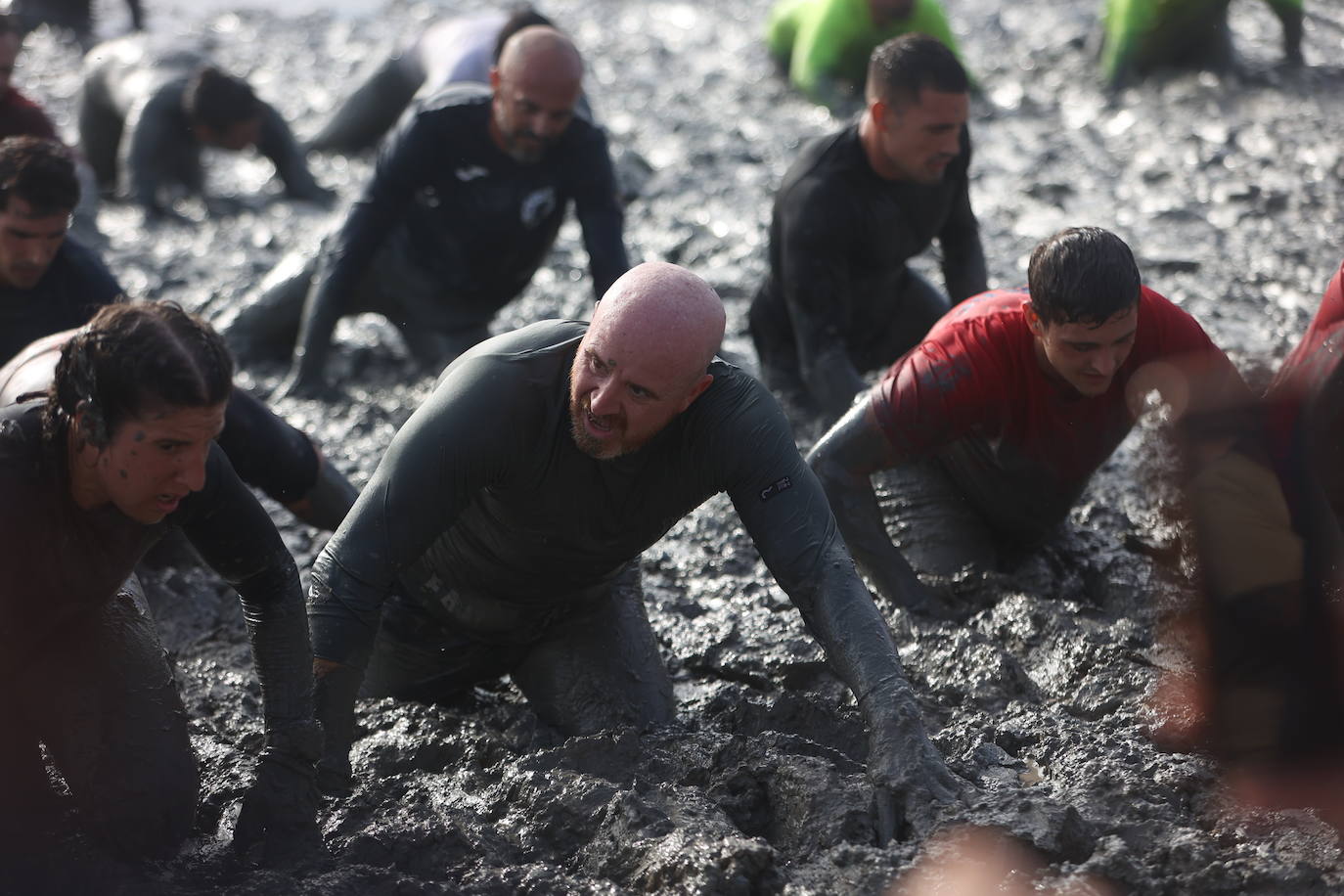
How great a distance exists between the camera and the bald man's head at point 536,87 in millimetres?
5082

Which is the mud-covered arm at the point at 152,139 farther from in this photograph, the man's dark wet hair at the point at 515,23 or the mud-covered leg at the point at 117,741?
the mud-covered leg at the point at 117,741

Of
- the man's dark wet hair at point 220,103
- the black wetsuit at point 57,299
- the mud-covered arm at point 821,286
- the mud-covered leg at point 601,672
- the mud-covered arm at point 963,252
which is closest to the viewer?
the mud-covered leg at point 601,672

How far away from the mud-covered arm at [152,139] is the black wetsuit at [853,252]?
13.6 ft

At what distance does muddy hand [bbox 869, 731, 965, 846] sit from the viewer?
9.07 ft

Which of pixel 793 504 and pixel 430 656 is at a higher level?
pixel 793 504

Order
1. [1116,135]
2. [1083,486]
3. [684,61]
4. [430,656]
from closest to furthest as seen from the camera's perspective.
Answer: [430,656]
[1083,486]
[1116,135]
[684,61]

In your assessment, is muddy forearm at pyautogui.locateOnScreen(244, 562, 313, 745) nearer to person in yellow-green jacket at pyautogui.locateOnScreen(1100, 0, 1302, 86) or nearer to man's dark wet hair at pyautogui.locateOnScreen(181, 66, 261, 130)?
man's dark wet hair at pyautogui.locateOnScreen(181, 66, 261, 130)

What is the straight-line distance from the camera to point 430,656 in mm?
3631

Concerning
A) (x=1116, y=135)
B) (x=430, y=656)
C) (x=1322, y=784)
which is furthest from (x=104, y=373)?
(x=1116, y=135)

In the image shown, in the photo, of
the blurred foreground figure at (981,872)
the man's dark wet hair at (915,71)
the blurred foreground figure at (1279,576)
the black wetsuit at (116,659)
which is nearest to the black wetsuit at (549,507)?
the black wetsuit at (116,659)

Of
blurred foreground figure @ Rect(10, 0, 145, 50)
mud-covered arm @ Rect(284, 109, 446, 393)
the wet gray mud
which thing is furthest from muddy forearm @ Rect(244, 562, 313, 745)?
blurred foreground figure @ Rect(10, 0, 145, 50)

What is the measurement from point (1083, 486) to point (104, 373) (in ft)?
8.72

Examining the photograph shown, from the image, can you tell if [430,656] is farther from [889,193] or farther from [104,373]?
[889,193]

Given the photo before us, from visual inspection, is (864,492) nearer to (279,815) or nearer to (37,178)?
(279,815)
